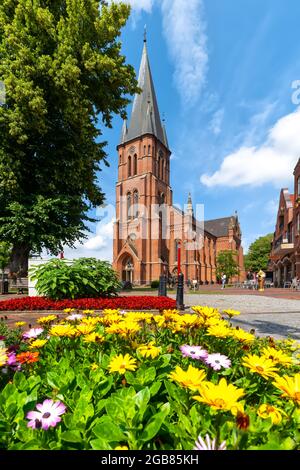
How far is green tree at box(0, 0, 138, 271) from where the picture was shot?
40.9ft

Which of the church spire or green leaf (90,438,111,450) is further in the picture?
the church spire

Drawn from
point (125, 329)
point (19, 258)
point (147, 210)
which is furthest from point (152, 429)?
point (147, 210)

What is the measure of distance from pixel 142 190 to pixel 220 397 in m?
43.3

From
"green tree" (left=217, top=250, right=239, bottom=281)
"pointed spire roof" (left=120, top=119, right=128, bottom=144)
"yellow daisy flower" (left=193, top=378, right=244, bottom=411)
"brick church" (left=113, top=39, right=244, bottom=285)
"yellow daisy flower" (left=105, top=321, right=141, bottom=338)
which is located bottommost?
"green tree" (left=217, top=250, right=239, bottom=281)

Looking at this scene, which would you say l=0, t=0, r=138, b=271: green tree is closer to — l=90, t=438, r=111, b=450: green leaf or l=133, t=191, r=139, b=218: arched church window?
l=90, t=438, r=111, b=450: green leaf

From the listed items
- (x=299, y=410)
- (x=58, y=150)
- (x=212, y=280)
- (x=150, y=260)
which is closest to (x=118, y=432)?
(x=299, y=410)

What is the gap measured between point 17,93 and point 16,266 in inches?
368

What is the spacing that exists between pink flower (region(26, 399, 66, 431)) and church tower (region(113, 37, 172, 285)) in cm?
3941

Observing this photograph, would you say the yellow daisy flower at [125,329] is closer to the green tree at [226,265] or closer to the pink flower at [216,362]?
the pink flower at [216,362]

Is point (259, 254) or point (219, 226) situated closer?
point (259, 254)

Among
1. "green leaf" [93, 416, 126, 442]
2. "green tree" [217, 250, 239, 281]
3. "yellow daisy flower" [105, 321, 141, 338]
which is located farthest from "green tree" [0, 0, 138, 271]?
"green tree" [217, 250, 239, 281]

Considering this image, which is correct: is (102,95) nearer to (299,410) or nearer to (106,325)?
(106,325)

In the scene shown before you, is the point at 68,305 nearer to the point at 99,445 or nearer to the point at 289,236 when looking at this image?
the point at 99,445

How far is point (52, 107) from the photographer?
14.7m
